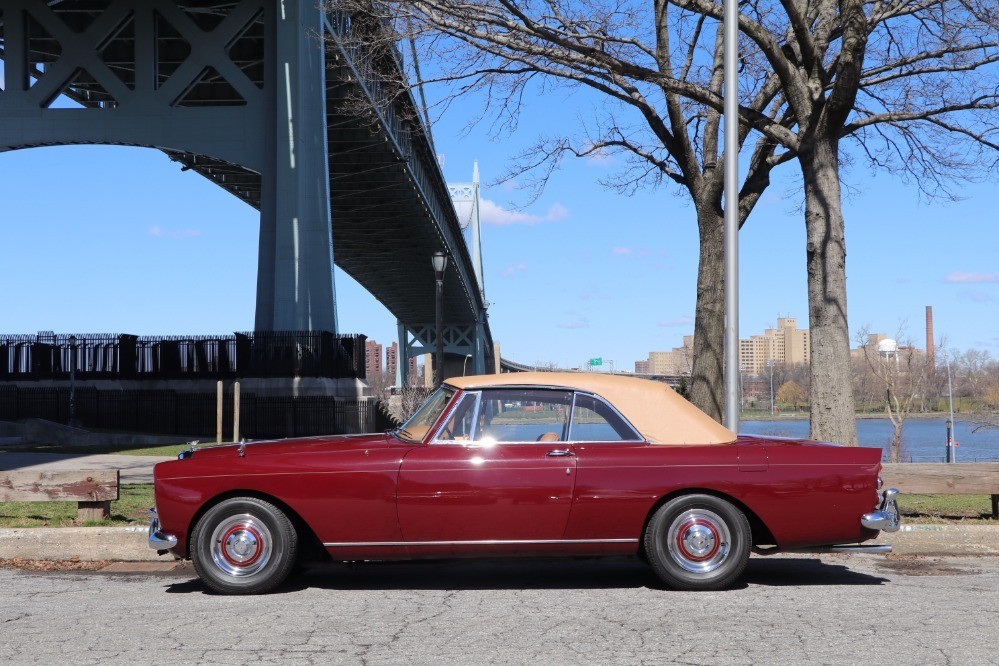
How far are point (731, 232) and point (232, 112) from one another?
23974 millimetres

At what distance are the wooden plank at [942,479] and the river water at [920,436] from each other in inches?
1695

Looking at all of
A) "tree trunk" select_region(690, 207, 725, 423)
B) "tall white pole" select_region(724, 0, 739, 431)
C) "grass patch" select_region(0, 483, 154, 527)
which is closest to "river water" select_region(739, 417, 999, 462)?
"tree trunk" select_region(690, 207, 725, 423)

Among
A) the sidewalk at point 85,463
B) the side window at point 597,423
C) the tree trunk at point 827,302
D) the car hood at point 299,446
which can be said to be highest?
the tree trunk at point 827,302

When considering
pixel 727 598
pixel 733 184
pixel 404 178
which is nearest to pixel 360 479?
pixel 727 598

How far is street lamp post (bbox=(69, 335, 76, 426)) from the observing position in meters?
28.5

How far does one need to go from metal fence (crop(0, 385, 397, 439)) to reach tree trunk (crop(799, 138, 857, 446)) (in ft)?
57.6

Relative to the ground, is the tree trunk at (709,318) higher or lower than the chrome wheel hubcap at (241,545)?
higher

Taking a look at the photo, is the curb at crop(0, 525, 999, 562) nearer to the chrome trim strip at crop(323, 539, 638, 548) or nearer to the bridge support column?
the chrome trim strip at crop(323, 539, 638, 548)

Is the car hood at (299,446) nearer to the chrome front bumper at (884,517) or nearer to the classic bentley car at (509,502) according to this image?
the classic bentley car at (509,502)

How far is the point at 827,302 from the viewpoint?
36.6 ft

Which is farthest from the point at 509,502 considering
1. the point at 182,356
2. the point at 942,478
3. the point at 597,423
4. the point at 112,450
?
the point at 182,356

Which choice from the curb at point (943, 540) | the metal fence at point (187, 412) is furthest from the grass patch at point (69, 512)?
the metal fence at point (187, 412)

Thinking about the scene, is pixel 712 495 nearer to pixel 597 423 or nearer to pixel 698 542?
pixel 698 542

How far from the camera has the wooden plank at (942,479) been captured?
8.48 m
